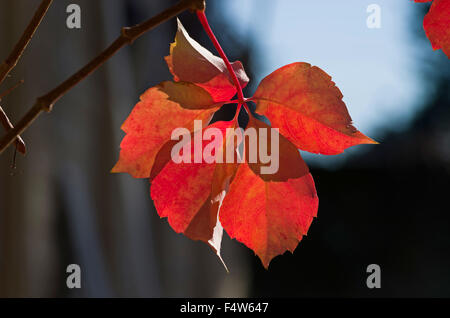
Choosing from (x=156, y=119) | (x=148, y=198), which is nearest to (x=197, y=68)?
(x=156, y=119)

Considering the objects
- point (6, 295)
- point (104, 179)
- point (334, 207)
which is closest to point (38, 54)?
point (104, 179)

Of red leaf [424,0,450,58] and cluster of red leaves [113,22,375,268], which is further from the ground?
red leaf [424,0,450,58]

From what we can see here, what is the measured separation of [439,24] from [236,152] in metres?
0.07

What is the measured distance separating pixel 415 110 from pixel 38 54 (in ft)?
2.82

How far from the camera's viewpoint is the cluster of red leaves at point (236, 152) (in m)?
0.12

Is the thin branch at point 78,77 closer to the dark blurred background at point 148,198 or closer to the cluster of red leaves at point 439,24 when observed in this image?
the cluster of red leaves at point 439,24

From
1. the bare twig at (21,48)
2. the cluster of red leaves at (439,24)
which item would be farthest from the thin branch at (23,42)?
the cluster of red leaves at (439,24)

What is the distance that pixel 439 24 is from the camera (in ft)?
0.39

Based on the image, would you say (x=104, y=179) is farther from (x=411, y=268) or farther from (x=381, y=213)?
(x=411, y=268)

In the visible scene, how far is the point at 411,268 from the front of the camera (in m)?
1.07

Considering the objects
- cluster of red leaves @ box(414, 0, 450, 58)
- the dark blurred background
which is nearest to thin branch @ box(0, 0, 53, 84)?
cluster of red leaves @ box(414, 0, 450, 58)

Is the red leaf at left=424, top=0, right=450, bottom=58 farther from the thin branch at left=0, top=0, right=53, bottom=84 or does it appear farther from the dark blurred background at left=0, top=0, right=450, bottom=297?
the dark blurred background at left=0, top=0, right=450, bottom=297

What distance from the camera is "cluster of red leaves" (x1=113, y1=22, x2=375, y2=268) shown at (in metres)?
0.12

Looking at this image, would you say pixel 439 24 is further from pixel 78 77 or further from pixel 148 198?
pixel 148 198
